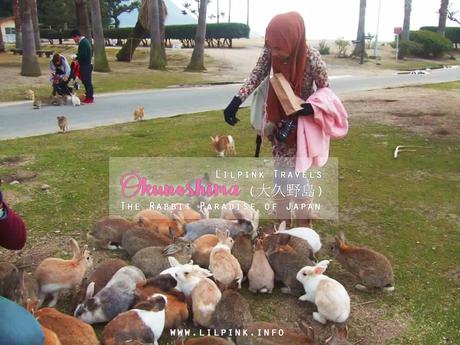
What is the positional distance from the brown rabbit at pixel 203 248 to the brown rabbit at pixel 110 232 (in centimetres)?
67

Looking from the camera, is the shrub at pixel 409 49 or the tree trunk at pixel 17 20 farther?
the shrub at pixel 409 49

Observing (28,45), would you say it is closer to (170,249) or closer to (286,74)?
(286,74)

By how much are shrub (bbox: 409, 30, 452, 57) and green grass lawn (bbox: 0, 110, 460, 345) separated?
30411mm

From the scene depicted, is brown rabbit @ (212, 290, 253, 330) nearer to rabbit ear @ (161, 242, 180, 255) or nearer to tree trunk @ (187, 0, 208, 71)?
rabbit ear @ (161, 242, 180, 255)

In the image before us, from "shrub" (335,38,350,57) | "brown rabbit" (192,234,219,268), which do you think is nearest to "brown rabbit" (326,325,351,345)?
"brown rabbit" (192,234,219,268)

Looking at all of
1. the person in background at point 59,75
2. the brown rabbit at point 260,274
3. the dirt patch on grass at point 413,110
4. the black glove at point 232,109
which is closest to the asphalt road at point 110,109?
the person in background at point 59,75

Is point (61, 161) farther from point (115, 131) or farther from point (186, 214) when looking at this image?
point (186, 214)

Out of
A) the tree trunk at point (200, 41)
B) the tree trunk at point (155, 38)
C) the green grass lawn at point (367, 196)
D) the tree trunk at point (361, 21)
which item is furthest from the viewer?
the tree trunk at point (361, 21)

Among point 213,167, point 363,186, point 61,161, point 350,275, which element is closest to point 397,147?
point 363,186

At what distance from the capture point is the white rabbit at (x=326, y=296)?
3303 millimetres

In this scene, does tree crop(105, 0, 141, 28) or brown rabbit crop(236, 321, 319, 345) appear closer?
brown rabbit crop(236, 321, 319, 345)

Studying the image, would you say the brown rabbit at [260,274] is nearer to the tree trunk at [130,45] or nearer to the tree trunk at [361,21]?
the tree trunk at [130,45]

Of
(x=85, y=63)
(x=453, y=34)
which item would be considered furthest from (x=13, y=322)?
(x=453, y=34)

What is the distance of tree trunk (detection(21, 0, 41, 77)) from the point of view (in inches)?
669
